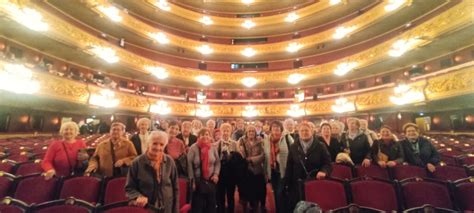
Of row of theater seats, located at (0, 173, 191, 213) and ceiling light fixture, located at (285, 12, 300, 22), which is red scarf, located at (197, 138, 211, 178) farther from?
ceiling light fixture, located at (285, 12, 300, 22)

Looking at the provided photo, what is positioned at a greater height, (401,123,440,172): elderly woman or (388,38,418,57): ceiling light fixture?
(388,38,418,57): ceiling light fixture

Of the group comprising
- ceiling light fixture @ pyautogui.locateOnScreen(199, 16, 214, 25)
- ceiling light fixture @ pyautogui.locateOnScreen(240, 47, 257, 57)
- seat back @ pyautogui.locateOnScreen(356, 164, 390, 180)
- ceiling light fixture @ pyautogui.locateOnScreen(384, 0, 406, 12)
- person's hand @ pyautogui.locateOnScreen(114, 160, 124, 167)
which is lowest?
seat back @ pyautogui.locateOnScreen(356, 164, 390, 180)

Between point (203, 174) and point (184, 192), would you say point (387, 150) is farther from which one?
point (184, 192)

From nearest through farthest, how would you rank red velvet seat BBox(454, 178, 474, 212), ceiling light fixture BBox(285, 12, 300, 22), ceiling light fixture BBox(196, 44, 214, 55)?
1. red velvet seat BBox(454, 178, 474, 212)
2. ceiling light fixture BBox(285, 12, 300, 22)
3. ceiling light fixture BBox(196, 44, 214, 55)

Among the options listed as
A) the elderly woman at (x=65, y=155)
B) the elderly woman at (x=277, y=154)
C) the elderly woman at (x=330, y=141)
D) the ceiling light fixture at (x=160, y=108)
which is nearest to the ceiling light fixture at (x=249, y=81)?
the ceiling light fixture at (x=160, y=108)

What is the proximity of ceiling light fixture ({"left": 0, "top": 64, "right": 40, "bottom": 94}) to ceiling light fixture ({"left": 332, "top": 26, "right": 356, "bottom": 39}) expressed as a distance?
1819 cm

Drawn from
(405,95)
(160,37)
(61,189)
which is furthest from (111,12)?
(405,95)

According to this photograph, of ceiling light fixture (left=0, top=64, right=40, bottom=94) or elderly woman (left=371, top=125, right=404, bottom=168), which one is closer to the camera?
elderly woman (left=371, top=125, right=404, bottom=168)

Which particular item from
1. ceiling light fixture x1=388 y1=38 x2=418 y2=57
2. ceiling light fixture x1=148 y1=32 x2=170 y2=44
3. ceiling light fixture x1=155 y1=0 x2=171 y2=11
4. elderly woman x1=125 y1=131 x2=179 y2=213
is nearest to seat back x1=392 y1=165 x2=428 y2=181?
elderly woman x1=125 y1=131 x2=179 y2=213

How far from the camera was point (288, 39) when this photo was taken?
72.4 feet

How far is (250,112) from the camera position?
66.8ft

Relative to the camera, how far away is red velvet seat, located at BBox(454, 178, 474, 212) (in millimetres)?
2756

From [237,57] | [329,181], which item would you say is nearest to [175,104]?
[237,57]

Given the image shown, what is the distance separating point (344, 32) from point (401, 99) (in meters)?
7.12
